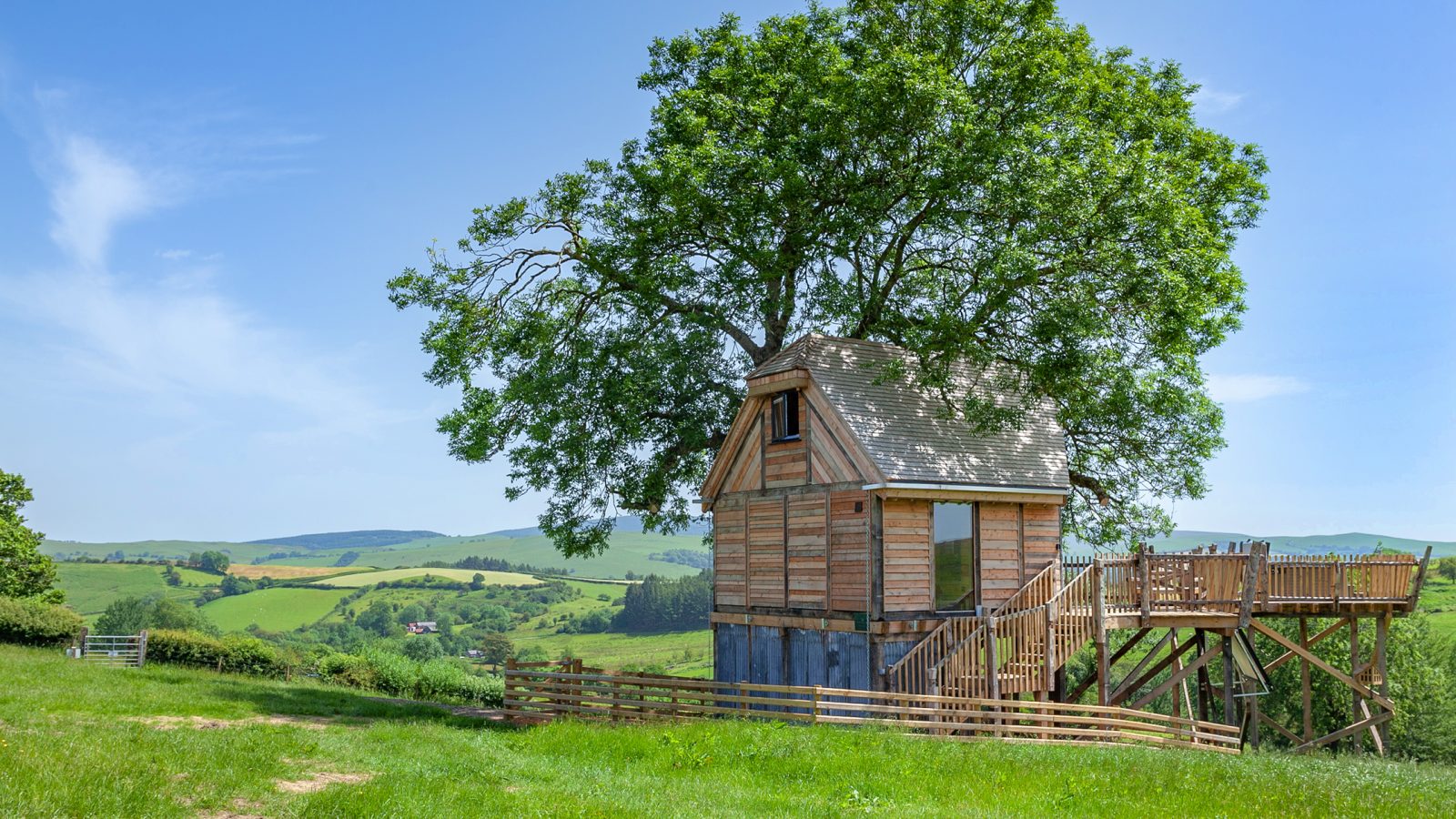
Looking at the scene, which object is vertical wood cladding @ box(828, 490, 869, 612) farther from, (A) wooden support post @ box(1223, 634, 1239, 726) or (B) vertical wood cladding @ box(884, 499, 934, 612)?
(A) wooden support post @ box(1223, 634, 1239, 726)

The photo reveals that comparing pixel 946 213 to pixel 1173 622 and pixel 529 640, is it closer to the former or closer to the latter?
pixel 1173 622

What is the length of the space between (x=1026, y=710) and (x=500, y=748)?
11.9 meters

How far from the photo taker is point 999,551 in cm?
2581

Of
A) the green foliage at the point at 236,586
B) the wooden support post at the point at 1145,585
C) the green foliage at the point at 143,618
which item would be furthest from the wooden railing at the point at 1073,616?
the green foliage at the point at 236,586

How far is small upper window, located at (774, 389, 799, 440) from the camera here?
26922 millimetres

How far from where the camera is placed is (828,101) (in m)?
28.1

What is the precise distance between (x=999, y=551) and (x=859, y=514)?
155 inches

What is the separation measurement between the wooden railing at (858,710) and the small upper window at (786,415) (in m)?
6.42

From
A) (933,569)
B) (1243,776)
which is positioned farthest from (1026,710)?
(1243,776)

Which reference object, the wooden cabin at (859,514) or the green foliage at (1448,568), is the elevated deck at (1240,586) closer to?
the wooden cabin at (859,514)

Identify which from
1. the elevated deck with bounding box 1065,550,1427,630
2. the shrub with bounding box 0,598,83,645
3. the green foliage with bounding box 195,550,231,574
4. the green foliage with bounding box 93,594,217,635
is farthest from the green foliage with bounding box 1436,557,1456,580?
the green foliage with bounding box 195,550,231,574

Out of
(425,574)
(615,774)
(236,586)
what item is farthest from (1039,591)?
(425,574)

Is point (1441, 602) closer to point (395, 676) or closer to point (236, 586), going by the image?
point (395, 676)

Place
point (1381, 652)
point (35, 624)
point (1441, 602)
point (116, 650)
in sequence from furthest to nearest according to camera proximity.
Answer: point (1441, 602) → point (116, 650) → point (35, 624) → point (1381, 652)
